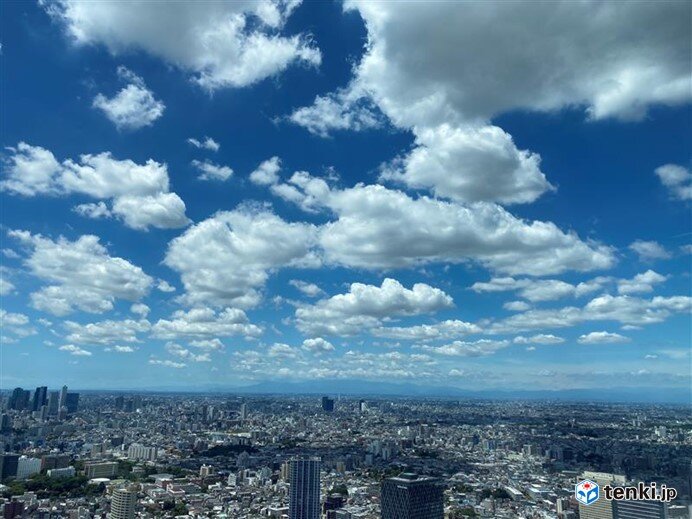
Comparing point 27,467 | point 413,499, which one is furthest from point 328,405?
point 413,499

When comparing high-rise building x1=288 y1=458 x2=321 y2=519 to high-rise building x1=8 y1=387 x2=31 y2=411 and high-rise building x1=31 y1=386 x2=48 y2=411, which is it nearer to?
high-rise building x1=31 y1=386 x2=48 y2=411

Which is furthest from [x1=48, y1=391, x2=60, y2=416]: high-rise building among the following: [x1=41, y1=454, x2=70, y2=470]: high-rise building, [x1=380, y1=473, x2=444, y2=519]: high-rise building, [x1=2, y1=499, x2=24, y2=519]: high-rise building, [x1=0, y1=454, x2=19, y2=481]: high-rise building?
[x1=380, y1=473, x2=444, y2=519]: high-rise building

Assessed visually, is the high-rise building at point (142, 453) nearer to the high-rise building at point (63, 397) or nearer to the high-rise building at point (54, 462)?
the high-rise building at point (54, 462)

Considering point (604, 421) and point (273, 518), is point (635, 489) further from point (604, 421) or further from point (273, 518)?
point (604, 421)

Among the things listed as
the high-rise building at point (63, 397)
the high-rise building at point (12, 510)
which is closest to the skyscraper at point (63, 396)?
the high-rise building at point (63, 397)

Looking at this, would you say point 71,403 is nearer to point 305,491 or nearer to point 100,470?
point 100,470

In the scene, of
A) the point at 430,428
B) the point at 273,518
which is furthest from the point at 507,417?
the point at 273,518
